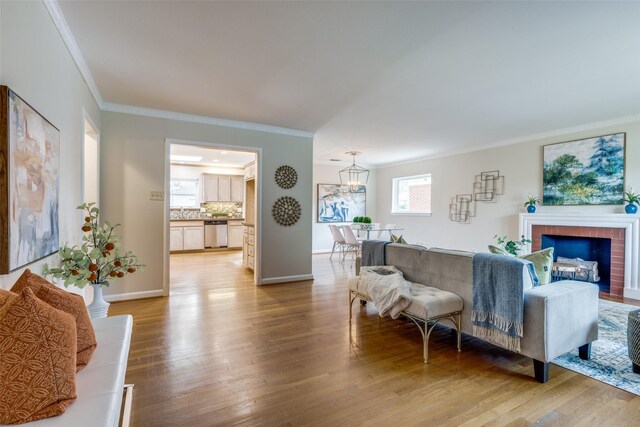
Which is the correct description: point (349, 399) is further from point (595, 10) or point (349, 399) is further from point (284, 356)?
point (595, 10)

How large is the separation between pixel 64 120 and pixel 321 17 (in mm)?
2100

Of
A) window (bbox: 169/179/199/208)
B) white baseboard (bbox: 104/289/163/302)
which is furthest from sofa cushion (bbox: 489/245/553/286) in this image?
window (bbox: 169/179/199/208)

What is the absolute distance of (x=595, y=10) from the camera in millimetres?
2096

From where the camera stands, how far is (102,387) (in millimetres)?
1259

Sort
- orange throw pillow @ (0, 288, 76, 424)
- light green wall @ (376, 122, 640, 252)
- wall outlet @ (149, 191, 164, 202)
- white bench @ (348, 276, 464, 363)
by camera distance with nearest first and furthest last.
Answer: orange throw pillow @ (0, 288, 76, 424) → white bench @ (348, 276, 464, 363) → wall outlet @ (149, 191, 164, 202) → light green wall @ (376, 122, 640, 252)

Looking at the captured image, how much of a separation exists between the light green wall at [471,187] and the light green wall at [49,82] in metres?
6.52

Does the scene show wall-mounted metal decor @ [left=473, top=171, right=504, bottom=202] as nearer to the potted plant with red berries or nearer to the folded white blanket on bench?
the folded white blanket on bench

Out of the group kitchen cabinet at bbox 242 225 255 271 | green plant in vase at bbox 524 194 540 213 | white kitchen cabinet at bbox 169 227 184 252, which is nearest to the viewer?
green plant in vase at bbox 524 194 540 213

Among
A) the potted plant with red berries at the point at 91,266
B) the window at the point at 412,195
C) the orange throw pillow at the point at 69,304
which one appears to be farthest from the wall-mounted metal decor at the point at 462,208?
the orange throw pillow at the point at 69,304

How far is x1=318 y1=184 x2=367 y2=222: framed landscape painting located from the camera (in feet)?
28.6

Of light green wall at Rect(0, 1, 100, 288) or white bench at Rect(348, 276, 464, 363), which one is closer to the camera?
light green wall at Rect(0, 1, 100, 288)

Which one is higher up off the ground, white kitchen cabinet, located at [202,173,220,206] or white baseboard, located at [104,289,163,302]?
white kitchen cabinet, located at [202,173,220,206]

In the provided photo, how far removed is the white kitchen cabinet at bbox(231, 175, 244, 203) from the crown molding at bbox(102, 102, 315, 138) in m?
4.96

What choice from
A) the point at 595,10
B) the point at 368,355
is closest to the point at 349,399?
the point at 368,355
